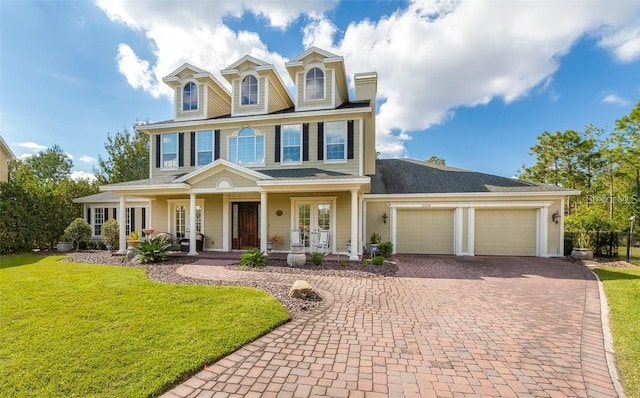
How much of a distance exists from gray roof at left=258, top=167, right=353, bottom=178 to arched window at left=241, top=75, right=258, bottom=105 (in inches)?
144

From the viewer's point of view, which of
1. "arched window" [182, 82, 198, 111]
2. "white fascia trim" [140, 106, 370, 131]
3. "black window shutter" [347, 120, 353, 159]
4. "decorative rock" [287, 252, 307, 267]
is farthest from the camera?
"arched window" [182, 82, 198, 111]

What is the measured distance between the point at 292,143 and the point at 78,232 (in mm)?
11557

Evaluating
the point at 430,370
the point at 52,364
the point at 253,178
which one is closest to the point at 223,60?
the point at 253,178

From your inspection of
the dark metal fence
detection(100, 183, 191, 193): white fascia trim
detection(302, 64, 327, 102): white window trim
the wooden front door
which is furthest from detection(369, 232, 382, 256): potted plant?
the dark metal fence

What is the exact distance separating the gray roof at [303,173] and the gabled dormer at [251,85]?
3120mm

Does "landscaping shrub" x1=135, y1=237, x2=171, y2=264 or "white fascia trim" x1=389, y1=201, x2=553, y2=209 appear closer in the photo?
"landscaping shrub" x1=135, y1=237, x2=171, y2=264

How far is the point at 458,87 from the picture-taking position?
14.9 m

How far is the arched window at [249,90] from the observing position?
13.3 m

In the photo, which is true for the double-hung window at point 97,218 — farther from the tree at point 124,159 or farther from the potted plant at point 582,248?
the potted plant at point 582,248

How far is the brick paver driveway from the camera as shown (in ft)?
9.78

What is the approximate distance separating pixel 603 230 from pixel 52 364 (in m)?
17.9

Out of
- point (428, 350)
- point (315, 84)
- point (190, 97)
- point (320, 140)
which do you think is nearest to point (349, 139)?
point (320, 140)

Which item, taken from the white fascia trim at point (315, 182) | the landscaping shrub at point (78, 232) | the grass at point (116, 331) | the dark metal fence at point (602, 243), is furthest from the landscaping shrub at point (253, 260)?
the dark metal fence at point (602, 243)

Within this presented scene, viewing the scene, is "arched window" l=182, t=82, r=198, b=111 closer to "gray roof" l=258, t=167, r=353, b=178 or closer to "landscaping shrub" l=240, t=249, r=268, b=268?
"gray roof" l=258, t=167, r=353, b=178
